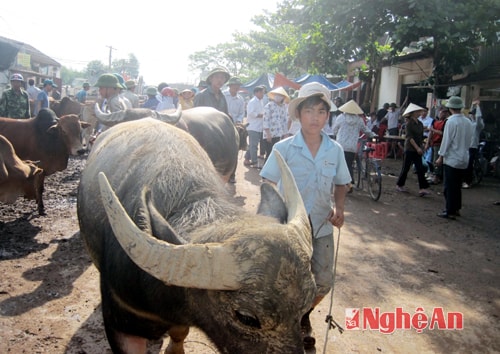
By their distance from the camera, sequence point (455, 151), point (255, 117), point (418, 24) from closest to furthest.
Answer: point (455, 151) → point (418, 24) → point (255, 117)

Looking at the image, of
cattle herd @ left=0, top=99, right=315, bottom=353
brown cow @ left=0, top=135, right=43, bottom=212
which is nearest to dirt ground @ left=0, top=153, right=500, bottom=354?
brown cow @ left=0, top=135, right=43, bottom=212

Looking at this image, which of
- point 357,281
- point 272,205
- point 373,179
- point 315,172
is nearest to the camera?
point 272,205

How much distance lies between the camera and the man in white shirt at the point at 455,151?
306 inches

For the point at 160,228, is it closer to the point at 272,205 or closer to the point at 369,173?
the point at 272,205

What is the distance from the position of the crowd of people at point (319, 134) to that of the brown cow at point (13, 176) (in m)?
1.54

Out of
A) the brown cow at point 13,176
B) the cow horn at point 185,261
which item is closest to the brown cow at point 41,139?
the brown cow at point 13,176

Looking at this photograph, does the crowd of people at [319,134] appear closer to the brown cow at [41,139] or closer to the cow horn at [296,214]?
the cow horn at [296,214]

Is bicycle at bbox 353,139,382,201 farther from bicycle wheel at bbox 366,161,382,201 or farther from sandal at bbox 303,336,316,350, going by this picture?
sandal at bbox 303,336,316,350

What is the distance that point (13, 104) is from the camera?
962cm

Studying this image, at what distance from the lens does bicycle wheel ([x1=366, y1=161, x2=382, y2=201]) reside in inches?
363

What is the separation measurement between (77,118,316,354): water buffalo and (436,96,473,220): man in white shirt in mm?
6198

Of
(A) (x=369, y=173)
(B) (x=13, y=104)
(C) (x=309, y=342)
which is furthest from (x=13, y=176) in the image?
(A) (x=369, y=173)

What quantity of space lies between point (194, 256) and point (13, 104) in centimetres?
947

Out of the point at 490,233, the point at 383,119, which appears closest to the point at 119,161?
the point at 490,233
